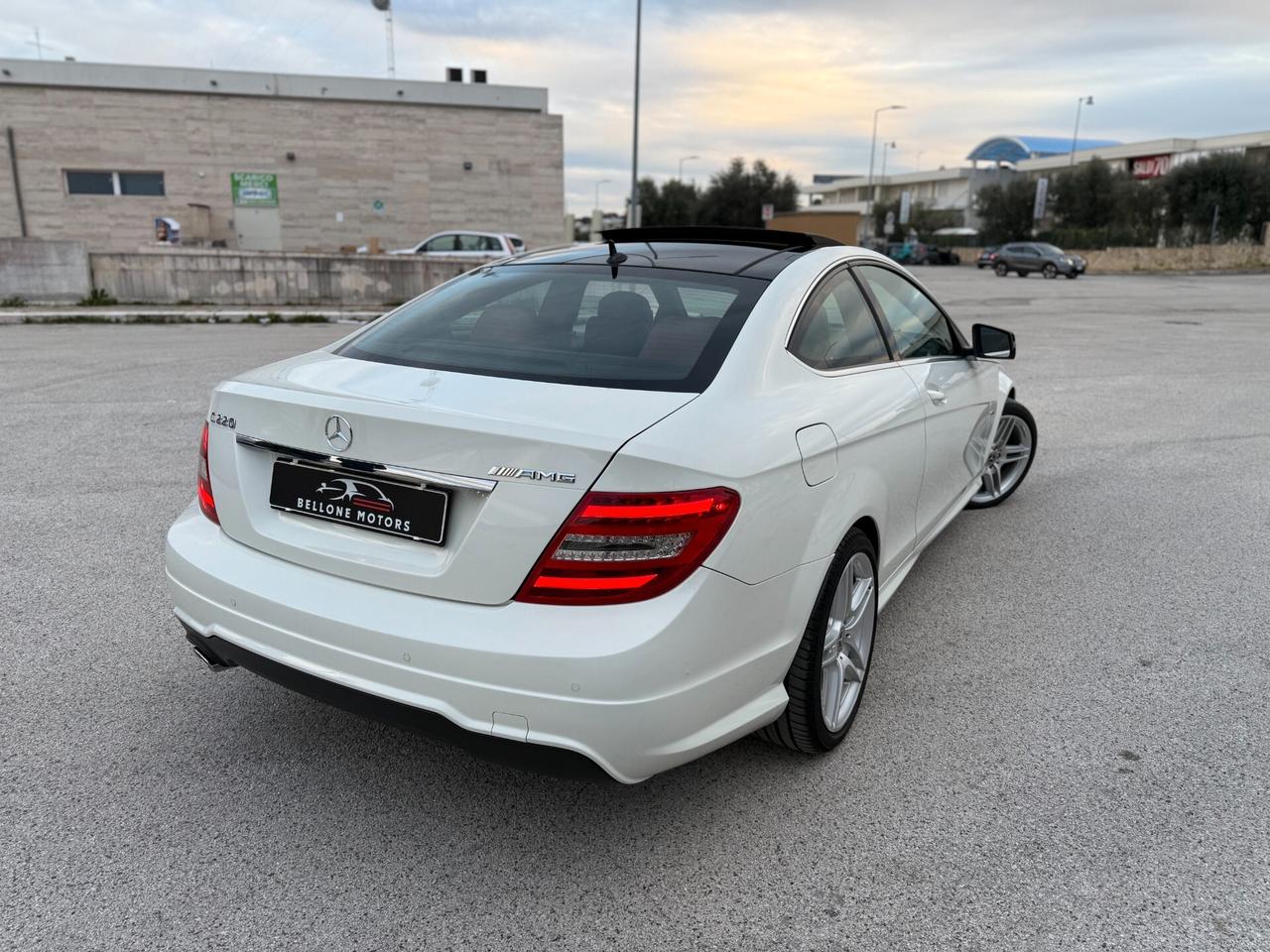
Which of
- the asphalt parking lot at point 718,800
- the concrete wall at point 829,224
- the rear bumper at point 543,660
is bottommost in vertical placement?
the asphalt parking lot at point 718,800

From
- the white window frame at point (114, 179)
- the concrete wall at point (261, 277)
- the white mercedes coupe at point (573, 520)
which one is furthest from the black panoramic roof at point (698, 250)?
the white window frame at point (114, 179)

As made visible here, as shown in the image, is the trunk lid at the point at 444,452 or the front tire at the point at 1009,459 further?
the front tire at the point at 1009,459

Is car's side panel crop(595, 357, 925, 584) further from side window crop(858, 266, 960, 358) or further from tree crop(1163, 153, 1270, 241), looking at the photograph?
tree crop(1163, 153, 1270, 241)

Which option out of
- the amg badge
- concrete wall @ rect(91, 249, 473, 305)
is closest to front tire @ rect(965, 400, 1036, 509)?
the amg badge

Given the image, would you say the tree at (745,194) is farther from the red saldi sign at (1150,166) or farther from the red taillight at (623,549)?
the red taillight at (623,549)

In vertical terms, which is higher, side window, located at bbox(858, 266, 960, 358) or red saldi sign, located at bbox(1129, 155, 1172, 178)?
red saldi sign, located at bbox(1129, 155, 1172, 178)

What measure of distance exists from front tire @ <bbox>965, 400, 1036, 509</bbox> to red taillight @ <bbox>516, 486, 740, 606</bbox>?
3.91 metres

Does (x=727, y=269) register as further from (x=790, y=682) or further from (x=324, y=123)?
(x=324, y=123)

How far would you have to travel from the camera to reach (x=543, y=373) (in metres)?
2.52

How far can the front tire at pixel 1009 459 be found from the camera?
18.1ft

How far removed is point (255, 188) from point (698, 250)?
122 feet

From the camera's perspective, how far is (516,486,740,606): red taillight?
6.79 feet

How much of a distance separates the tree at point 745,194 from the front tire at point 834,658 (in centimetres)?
6519

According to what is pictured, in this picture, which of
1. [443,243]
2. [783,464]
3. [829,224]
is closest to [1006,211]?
[829,224]
